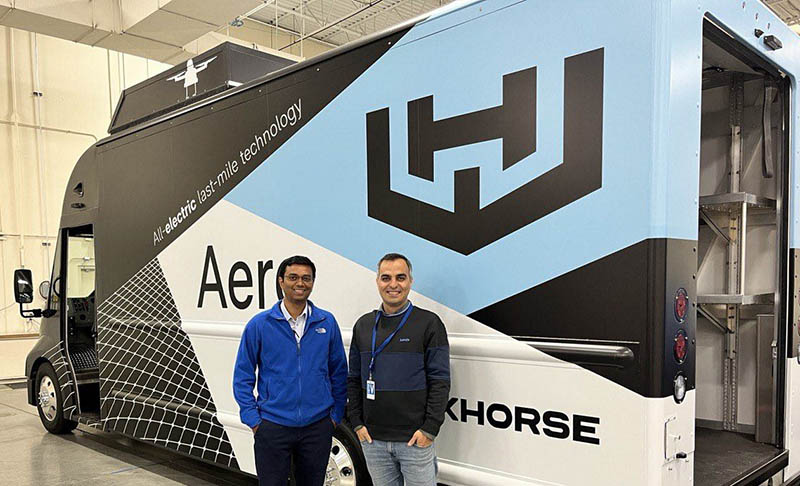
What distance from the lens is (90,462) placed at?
5168 millimetres

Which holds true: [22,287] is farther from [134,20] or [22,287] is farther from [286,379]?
[286,379]

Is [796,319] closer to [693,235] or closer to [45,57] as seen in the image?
[693,235]

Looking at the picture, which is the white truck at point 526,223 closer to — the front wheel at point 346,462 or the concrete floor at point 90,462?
the front wheel at point 346,462

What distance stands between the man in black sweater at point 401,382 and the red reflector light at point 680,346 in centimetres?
85

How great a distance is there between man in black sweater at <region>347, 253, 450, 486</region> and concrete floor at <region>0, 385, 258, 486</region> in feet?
7.31

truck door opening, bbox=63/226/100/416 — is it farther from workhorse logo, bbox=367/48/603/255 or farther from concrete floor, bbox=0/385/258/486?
workhorse logo, bbox=367/48/603/255

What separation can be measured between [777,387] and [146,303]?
13.2 feet

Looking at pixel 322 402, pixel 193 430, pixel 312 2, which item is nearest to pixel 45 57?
pixel 312 2

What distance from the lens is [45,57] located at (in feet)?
35.3

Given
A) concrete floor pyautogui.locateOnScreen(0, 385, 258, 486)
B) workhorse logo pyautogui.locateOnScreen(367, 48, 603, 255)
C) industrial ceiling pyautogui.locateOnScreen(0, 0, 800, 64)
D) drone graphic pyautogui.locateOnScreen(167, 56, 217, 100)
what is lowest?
concrete floor pyautogui.locateOnScreen(0, 385, 258, 486)

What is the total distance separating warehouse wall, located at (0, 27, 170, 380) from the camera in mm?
10094

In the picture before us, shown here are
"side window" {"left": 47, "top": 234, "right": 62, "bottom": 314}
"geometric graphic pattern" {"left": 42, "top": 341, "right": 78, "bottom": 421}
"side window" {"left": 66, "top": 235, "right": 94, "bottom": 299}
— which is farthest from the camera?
"side window" {"left": 66, "top": 235, "right": 94, "bottom": 299}

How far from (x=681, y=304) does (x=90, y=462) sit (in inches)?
187

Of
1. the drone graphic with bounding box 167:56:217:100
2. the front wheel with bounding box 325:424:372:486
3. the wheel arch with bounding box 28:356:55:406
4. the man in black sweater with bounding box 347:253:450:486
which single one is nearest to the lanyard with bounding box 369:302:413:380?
the man in black sweater with bounding box 347:253:450:486
